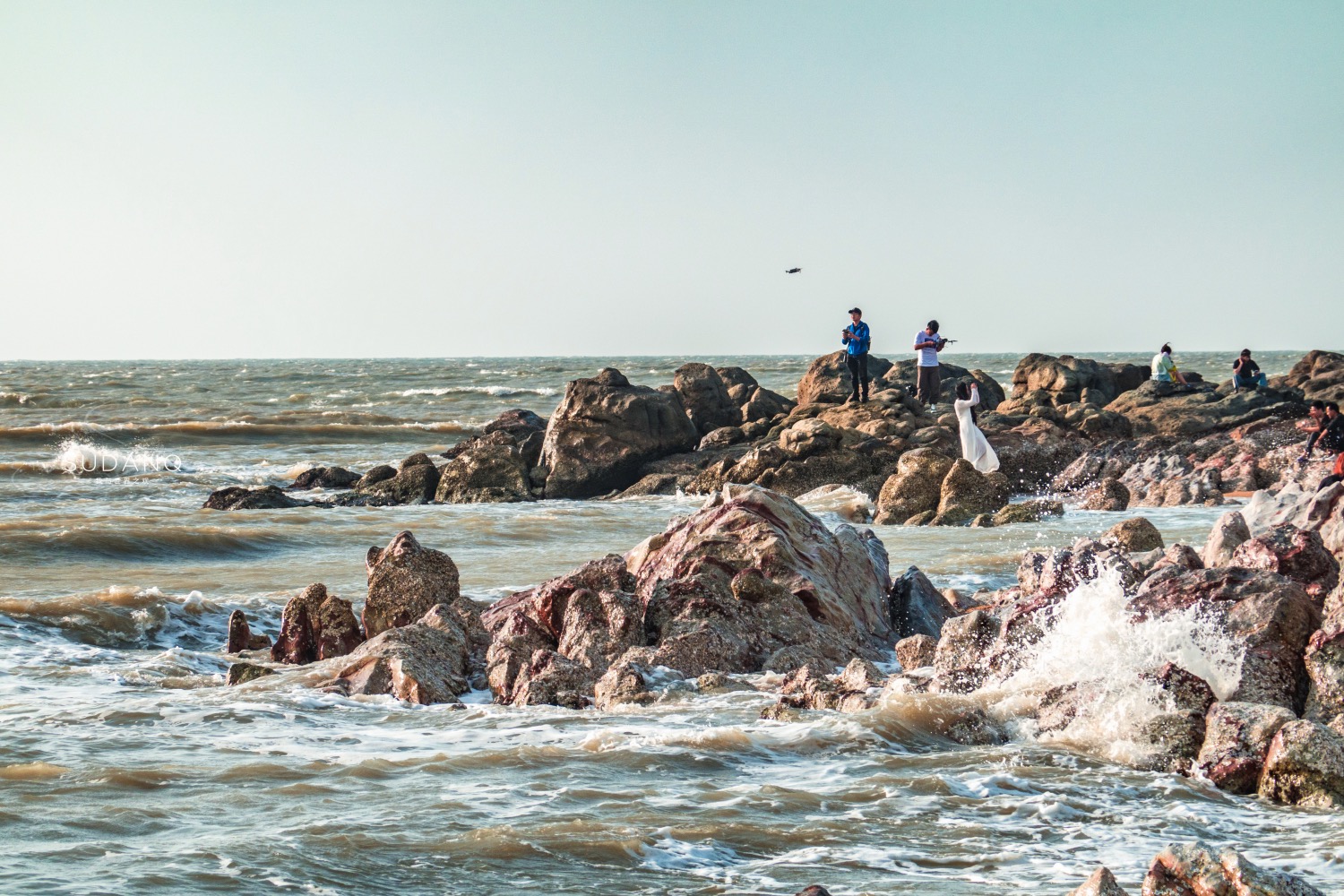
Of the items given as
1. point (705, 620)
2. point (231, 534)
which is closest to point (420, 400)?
point (231, 534)

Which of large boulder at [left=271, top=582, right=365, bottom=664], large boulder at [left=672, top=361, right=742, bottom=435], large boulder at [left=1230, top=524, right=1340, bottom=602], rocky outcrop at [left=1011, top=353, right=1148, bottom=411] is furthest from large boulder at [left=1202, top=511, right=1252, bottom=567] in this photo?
rocky outcrop at [left=1011, top=353, right=1148, bottom=411]

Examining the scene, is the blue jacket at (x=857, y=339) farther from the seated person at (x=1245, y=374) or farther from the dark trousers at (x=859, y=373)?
the seated person at (x=1245, y=374)

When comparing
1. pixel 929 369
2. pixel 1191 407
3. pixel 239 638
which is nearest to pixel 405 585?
pixel 239 638

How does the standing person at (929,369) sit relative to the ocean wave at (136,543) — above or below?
above

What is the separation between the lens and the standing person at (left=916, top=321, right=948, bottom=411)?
20844mm

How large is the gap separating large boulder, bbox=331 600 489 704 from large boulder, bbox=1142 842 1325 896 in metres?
4.50

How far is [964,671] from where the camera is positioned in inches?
269

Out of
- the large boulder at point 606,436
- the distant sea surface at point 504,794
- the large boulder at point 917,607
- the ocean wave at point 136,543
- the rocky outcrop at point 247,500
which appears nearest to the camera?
the distant sea surface at point 504,794

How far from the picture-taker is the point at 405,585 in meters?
9.03

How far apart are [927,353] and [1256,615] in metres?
15.7

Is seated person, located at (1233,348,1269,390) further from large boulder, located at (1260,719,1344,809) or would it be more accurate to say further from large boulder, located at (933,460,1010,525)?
large boulder, located at (1260,719,1344,809)

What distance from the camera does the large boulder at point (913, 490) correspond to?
16.5m

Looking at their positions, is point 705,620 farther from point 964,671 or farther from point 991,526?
point 991,526

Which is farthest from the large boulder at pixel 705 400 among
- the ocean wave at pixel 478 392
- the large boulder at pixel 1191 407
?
the ocean wave at pixel 478 392
